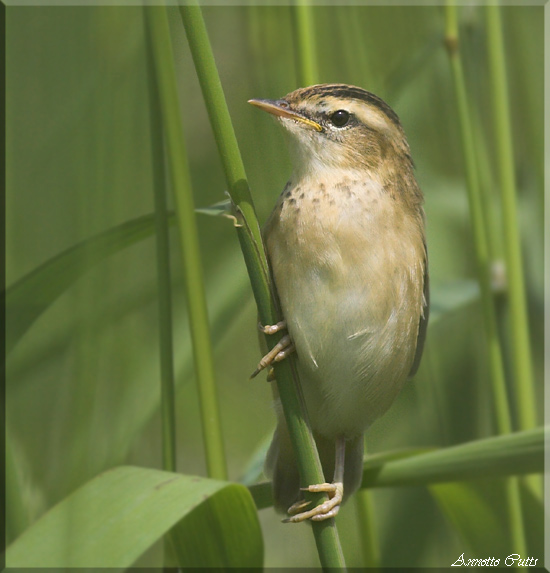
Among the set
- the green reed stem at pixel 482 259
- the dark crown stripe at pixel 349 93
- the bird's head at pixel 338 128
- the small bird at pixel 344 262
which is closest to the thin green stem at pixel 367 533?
the small bird at pixel 344 262

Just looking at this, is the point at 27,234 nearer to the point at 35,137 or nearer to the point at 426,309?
the point at 35,137

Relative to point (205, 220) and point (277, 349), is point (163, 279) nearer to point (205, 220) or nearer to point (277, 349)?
point (277, 349)

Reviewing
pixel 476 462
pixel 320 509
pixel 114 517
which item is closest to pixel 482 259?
pixel 476 462

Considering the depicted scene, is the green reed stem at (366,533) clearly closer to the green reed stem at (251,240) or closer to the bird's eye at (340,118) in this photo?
the green reed stem at (251,240)

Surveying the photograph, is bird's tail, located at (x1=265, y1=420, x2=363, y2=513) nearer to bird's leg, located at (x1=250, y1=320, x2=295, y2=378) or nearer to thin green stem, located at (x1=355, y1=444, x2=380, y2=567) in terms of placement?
thin green stem, located at (x1=355, y1=444, x2=380, y2=567)

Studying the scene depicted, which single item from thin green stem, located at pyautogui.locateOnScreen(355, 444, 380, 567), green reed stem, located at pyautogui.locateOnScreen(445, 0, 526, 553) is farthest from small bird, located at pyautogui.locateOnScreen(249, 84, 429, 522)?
green reed stem, located at pyautogui.locateOnScreen(445, 0, 526, 553)

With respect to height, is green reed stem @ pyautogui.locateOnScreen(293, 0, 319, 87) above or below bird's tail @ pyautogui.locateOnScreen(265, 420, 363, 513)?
above
